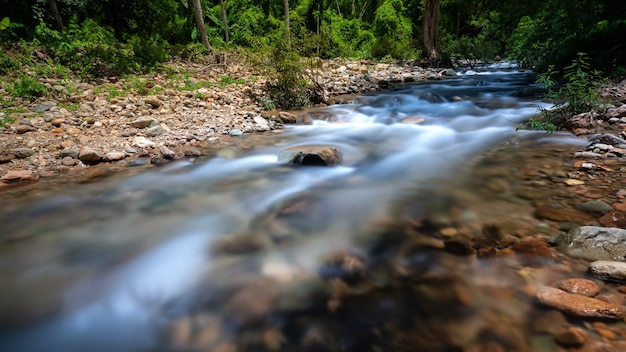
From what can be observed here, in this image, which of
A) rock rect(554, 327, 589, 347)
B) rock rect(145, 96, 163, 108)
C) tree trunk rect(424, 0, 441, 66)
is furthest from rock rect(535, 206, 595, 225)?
tree trunk rect(424, 0, 441, 66)

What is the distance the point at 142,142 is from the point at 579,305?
554 centimetres

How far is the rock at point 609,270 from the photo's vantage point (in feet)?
6.07

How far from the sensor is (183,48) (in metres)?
13.0

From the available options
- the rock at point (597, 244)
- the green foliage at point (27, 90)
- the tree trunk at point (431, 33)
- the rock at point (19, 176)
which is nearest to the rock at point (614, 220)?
the rock at point (597, 244)

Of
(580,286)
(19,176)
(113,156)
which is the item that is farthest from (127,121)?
(580,286)

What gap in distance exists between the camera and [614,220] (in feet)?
8.02

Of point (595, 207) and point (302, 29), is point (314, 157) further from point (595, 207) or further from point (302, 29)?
point (302, 29)

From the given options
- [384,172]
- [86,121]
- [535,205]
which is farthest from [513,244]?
[86,121]

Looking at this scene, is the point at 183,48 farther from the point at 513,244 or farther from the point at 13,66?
the point at 513,244

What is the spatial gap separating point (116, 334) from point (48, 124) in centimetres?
501

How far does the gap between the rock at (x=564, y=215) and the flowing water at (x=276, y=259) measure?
14 centimetres

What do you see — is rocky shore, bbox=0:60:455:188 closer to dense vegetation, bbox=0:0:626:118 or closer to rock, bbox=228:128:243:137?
rock, bbox=228:128:243:137

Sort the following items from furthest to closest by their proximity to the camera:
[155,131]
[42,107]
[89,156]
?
[42,107]
[155,131]
[89,156]

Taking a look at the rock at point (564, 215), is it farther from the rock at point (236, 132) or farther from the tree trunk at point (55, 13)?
the tree trunk at point (55, 13)
